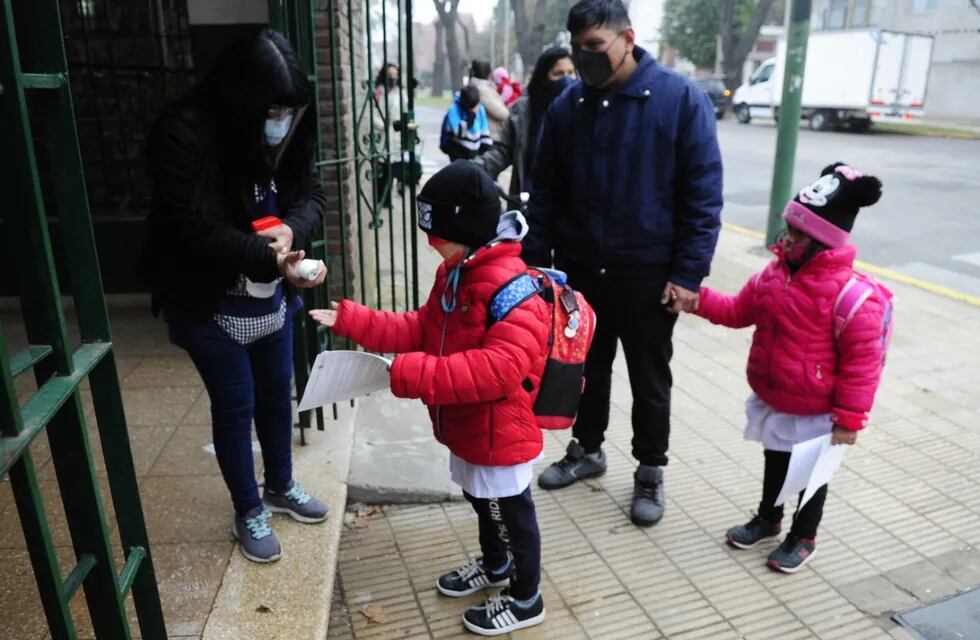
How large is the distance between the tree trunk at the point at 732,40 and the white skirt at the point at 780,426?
33.5 m

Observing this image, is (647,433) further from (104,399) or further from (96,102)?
(96,102)

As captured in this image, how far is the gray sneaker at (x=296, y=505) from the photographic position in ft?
9.73

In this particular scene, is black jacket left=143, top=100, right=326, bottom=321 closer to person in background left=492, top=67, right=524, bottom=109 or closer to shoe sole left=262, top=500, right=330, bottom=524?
shoe sole left=262, top=500, right=330, bottom=524

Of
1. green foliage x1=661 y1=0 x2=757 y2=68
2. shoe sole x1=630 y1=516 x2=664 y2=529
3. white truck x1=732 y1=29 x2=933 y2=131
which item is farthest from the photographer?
green foliage x1=661 y1=0 x2=757 y2=68

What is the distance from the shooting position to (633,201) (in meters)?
2.99

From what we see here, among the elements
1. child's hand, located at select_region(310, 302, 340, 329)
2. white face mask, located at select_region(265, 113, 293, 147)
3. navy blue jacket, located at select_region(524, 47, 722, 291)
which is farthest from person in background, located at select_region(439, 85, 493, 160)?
child's hand, located at select_region(310, 302, 340, 329)

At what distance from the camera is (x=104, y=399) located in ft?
5.92

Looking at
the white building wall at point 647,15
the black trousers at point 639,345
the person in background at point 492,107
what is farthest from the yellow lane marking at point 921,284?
the white building wall at point 647,15

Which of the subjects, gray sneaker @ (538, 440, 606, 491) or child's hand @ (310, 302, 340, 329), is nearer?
child's hand @ (310, 302, 340, 329)

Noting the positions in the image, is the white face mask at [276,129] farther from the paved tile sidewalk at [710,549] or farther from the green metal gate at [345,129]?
the paved tile sidewalk at [710,549]

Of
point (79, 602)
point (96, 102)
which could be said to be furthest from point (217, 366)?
point (96, 102)

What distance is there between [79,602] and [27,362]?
1384 millimetres

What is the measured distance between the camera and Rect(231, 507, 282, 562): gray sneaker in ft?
8.88

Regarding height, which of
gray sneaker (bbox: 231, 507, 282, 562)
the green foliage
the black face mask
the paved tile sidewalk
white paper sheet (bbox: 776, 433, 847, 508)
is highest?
the green foliage
